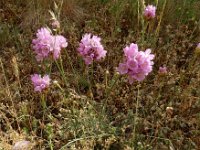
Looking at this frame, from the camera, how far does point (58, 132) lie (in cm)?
230

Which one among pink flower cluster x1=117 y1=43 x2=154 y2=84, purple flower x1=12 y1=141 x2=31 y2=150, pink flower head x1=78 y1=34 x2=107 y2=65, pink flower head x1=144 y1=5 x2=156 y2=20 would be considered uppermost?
pink flower head x1=144 y1=5 x2=156 y2=20

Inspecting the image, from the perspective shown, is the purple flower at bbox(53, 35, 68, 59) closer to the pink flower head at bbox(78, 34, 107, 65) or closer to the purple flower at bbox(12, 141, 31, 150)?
the pink flower head at bbox(78, 34, 107, 65)

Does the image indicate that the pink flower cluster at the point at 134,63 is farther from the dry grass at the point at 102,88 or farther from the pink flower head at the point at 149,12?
the pink flower head at the point at 149,12

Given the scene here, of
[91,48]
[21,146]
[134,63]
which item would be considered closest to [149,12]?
[91,48]

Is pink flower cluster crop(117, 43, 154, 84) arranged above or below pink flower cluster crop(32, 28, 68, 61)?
below

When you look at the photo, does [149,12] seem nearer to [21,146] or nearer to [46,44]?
[46,44]

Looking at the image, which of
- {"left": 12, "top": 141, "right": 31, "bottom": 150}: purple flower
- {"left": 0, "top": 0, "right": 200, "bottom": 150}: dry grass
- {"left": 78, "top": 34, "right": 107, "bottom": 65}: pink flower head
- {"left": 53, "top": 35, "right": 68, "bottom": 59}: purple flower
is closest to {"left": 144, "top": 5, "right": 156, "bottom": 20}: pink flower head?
{"left": 0, "top": 0, "right": 200, "bottom": 150}: dry grass

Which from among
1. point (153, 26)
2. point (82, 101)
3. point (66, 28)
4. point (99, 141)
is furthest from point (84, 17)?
point (99, 141)

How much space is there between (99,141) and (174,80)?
0.72 m

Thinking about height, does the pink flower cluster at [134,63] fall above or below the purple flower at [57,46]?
below

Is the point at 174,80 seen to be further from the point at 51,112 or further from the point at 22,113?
the point at 22,113


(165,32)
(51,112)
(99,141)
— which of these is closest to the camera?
(99,141)

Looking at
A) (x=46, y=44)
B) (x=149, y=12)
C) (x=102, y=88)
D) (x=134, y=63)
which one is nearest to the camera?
(x=134, y=63)

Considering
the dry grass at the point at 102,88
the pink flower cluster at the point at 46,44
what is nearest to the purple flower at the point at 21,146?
the dry grass at the point at 102,88
